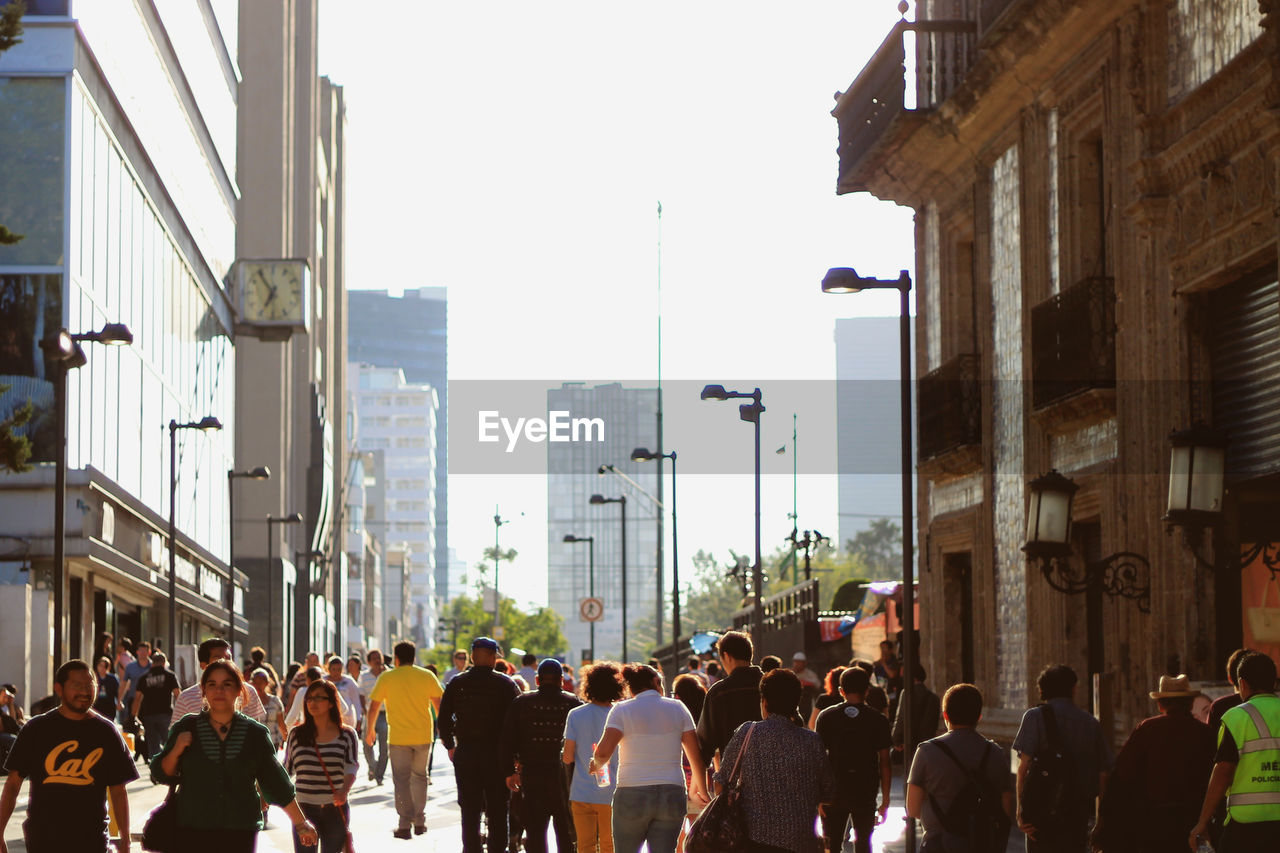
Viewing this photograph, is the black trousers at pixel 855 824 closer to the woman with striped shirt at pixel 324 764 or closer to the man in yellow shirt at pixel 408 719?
the woman with striped shirt at pixel 324 764

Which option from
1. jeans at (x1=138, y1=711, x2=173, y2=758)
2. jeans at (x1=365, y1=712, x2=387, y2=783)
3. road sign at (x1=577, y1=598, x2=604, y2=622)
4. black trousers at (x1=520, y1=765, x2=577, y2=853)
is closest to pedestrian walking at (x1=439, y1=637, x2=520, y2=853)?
black trousers at (x1=520, y1=765, x2=577, y2=853)

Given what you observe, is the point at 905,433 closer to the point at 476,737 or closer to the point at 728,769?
the point at 476,737

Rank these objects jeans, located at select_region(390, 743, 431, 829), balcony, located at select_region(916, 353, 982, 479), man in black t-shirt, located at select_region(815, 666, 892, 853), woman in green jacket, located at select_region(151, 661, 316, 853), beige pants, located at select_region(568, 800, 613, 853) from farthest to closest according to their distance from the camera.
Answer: balcony, located at select_region(916, 353, 982, 479) < jeans, located at select_region(390, 743, 431, 829) < man in black t-shirt, located at select_region(815, 666, 892, 853) < beige pants, located at select_region(568, 800, 613, 853) < woman in green jacket, located at select_region(151, 661, 316, 853)

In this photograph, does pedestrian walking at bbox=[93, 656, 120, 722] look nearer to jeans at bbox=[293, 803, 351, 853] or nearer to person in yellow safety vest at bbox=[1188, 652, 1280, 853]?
jeans at bbox=[293, 803, 351, 853]

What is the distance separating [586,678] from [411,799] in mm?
5096

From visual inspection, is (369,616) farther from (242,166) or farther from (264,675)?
(264,675)

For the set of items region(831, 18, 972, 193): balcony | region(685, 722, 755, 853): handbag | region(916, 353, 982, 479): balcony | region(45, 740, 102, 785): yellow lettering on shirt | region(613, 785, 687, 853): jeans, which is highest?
region(831, 18, 972, 193): balcony

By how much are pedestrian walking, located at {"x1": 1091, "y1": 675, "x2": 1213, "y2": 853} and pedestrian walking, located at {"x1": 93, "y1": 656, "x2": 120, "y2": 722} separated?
21969 millimetres

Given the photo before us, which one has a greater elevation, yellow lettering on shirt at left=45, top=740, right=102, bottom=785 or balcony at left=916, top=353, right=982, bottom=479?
balcony at left=916, top=353, right=982, bottom=479

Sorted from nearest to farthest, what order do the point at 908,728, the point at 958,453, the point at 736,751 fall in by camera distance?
the point at 736,751, the point at 908,728, the point at 958,453

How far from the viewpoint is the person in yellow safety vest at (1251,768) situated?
10.5m

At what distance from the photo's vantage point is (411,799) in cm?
1828

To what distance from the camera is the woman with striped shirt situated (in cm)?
1340

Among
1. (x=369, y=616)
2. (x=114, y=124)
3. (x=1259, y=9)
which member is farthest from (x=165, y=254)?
(x=369, y=616)
